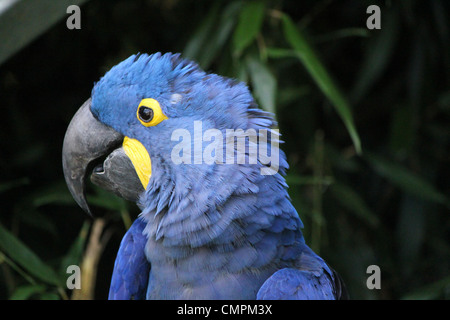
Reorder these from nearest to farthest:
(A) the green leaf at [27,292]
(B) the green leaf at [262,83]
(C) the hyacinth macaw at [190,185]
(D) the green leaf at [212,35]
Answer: (C) the hyacinth macaw at [190,185] → (A) the green leaf at [27,292] → (B) the green leaf at [262,83] → (D) the green leaf at [212,35]

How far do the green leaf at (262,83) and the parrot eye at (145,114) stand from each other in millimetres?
442

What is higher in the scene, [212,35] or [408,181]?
[212,35]

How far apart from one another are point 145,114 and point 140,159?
9cm

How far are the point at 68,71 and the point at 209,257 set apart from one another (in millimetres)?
1219

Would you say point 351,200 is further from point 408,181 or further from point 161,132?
point 161,132

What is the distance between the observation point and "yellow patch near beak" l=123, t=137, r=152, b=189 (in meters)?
0.99

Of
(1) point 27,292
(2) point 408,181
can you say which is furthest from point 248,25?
(1) point 27,292

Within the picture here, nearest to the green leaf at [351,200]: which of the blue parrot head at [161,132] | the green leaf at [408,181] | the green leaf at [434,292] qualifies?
the green leaf at [408,181]

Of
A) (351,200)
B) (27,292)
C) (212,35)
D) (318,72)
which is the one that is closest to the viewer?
(27,292)

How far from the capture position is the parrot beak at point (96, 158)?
1.01 meters

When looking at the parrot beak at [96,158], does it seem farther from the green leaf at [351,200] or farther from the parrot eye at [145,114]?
the green leaf at [351,200]

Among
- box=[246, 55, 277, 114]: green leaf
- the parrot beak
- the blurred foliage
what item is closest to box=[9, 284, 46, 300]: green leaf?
the blurred foliage

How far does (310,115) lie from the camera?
6.02 ft

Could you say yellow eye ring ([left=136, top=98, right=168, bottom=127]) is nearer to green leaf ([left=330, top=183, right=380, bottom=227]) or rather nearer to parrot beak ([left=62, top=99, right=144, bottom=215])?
parrot beak ([left=62, top=99, right=144, bottom=215])
